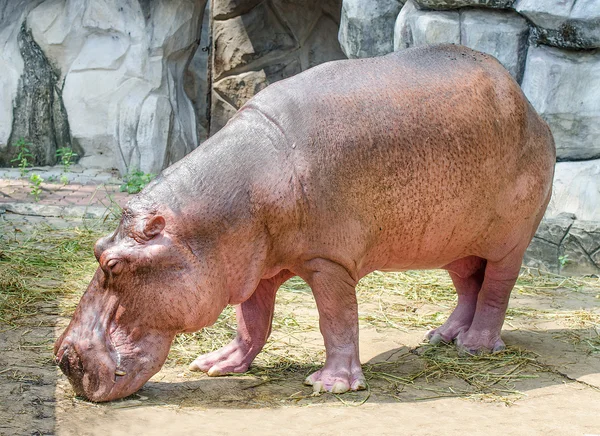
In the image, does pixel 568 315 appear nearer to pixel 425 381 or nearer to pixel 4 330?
pixel 425 381

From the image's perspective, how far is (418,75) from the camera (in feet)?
13.6

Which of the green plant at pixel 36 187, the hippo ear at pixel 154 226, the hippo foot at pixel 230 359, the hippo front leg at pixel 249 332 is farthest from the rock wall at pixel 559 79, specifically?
the green plant at pixel 36 187

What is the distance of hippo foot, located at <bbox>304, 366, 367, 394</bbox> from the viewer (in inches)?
153

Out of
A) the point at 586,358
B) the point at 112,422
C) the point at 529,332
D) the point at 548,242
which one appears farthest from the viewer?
the point at 548,242

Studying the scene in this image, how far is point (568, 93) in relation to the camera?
623 centimetres

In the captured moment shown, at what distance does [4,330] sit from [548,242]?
11.9 ft

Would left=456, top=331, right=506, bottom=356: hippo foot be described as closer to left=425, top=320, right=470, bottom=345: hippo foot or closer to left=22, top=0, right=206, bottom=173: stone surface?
left=425, top=320, right=470, bottom=345: hippo foot

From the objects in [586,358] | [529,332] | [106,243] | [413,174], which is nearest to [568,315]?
[529,332]

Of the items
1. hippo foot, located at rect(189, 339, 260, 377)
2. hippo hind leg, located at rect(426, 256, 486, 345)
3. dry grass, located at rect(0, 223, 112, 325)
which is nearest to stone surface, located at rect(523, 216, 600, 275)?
hippo hind leg, located at rect(426, 256, 486, 345)

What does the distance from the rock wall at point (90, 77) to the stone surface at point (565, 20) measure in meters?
4.41

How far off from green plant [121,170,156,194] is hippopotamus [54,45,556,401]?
4.20 metres

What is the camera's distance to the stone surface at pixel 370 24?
23.2ft

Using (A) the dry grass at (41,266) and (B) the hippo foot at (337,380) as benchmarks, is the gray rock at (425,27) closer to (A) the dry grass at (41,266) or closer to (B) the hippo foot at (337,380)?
(A) the dry grass at (41,266)

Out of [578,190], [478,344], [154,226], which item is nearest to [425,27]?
[578,190]
